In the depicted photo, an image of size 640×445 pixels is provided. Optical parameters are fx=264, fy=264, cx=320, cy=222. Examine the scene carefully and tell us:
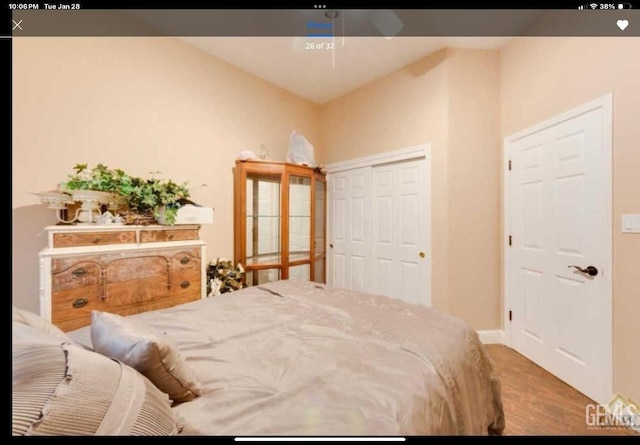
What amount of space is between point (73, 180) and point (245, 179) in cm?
135

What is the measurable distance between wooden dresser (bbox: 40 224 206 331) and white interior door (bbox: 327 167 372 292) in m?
1.97

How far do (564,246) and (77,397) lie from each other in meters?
2.78

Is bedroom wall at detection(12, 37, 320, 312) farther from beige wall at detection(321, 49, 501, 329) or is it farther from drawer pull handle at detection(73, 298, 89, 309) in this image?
beige wall at detection(321, 49, 501, 329)

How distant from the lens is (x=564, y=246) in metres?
2.00

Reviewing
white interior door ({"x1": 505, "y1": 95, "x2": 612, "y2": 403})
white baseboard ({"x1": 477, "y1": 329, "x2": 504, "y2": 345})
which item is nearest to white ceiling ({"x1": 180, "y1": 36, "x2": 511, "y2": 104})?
white interior door ({"x1": 505, "y1": 95, "x2": 612, "y2": 403})

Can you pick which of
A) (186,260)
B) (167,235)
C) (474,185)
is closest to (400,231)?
(474,185)

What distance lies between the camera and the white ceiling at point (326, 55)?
2486 millimetres

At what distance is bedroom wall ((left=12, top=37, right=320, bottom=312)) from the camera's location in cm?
172

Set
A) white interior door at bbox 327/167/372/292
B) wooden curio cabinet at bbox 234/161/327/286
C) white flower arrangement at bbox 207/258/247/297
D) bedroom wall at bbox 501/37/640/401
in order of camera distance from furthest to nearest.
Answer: white interior door at bbox 327/167/372/292, wooden curio cabinet at bbox 234/161/327/286, white flower arrangement at bbox 207/258/247/297, bedroom wall at bbox 501/37/640/401

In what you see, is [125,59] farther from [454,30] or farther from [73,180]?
[454,30]

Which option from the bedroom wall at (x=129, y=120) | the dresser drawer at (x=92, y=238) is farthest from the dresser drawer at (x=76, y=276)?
the bedroom wall at (x=129, y=120)

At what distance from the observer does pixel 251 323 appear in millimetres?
1280

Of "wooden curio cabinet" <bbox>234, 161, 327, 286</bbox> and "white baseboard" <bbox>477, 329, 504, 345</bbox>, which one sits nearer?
"white baseboard" <bbox>477, 329, 504, 345</bbox>
